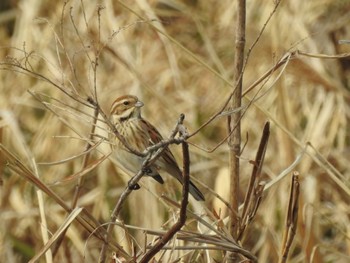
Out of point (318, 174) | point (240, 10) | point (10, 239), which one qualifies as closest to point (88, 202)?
point (10, 239)

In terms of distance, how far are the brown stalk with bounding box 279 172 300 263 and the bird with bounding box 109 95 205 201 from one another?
558 millimetres

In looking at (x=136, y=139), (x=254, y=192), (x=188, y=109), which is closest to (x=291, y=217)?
(x=254, y=192)

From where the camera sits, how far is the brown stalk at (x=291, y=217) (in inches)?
80.7

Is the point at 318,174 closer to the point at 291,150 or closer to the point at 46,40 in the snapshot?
the point at 291,150

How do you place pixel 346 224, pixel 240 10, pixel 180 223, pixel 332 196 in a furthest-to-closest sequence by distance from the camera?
pixel 332 196
pixel 346 224
pixel 240 10
pixel 180 223

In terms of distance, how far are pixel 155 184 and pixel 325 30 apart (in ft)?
4.31

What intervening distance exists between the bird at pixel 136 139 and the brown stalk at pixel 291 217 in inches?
22.0

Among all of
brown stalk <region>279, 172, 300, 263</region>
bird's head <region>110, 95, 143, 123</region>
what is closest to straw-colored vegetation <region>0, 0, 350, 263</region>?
bird's head <region>110, 95, 143, 123</region>

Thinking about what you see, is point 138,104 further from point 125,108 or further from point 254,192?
point 254,192

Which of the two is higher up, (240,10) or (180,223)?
(240,10)

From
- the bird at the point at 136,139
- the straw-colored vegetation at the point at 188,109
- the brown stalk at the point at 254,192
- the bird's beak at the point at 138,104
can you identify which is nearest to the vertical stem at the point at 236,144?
the brown stalk at the point at 254,192

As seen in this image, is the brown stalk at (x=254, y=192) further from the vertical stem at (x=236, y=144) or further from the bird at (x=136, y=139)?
Result: the bird at (x=136, y=139)

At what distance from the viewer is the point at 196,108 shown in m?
4.86

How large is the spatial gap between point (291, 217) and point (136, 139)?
956 millimetres
